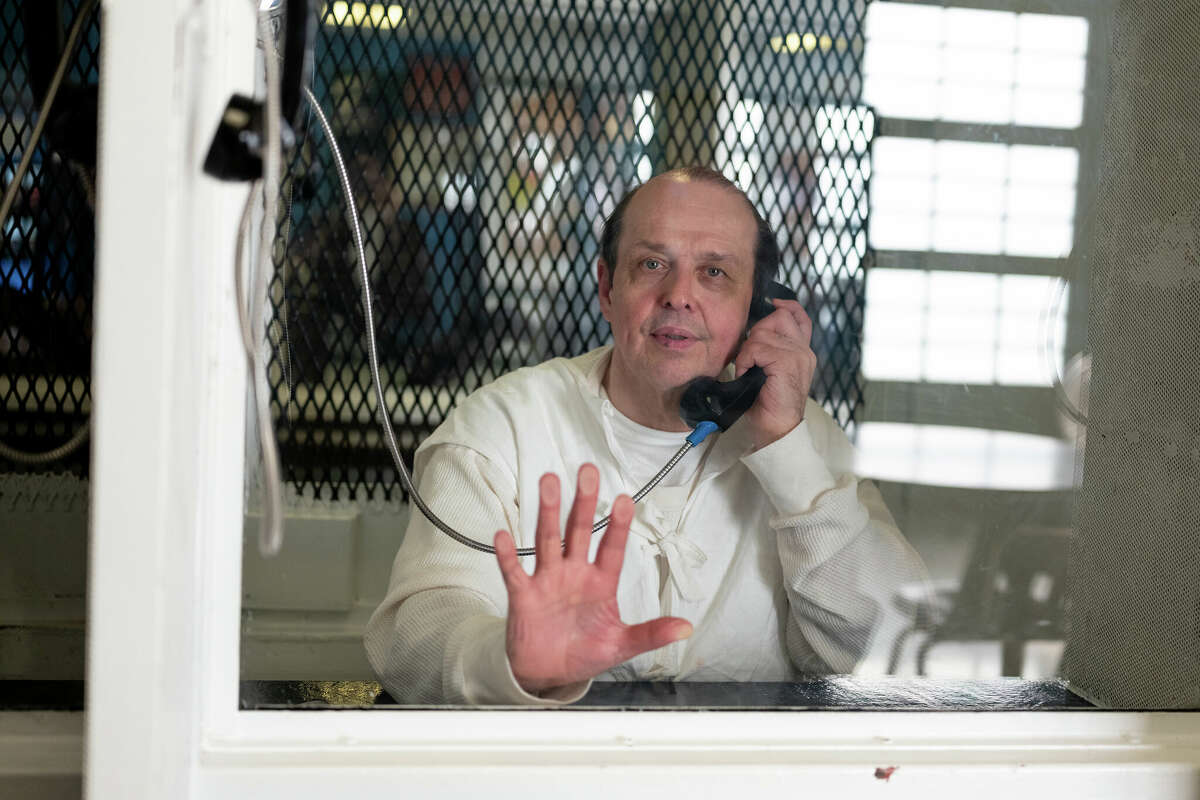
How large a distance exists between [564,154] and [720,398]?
1.24 feet

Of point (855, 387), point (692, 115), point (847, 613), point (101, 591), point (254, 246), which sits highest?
point (692, 115)

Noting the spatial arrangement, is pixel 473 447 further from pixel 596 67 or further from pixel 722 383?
pixel 596 67

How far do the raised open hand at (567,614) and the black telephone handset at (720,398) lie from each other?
301 millimetres

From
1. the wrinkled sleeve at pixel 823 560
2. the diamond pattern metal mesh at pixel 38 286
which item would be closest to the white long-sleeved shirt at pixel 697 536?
the wrinkled sleeve at pixel 823 560

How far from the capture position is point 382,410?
1209mm

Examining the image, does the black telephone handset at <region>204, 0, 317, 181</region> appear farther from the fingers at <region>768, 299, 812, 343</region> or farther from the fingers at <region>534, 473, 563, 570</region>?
the fingers at <region>768, 299, 812, 343</region>

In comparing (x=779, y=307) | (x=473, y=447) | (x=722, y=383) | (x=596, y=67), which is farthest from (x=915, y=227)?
(x=473, y=447)

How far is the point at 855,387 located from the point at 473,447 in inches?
18.0

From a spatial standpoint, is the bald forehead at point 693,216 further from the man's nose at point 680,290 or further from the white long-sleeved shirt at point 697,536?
the white long-sleeved shirt at point 697,536

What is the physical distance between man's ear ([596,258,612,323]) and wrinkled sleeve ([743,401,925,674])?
0.25m

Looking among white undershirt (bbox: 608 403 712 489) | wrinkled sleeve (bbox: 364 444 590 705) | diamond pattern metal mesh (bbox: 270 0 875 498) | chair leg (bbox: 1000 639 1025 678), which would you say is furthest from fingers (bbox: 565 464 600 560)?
chair leg (bbox: 1000 639 1025 678)

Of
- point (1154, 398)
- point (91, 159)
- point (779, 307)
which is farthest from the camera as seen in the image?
point (779, 307)

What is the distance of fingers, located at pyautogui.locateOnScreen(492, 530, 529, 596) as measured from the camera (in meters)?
0.83

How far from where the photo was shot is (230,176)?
0.72m
